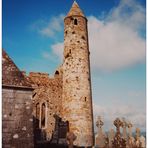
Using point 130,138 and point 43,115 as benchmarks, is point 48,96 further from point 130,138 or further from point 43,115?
point 130,138

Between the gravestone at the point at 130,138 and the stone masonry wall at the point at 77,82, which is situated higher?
the stone masonry wall at the point at 77,82

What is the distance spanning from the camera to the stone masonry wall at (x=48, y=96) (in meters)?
20.8

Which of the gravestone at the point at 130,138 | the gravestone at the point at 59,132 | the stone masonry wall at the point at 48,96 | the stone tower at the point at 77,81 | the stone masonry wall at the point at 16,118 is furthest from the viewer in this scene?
the gravestone at the point at 130,138

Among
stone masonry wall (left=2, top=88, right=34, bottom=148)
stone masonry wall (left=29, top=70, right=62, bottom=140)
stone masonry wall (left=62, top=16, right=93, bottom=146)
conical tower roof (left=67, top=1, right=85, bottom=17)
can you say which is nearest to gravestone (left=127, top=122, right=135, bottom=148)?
stone masonry wall (left=62, top=16, right=93, bottom=146)

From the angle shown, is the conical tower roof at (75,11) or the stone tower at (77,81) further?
the conical tower roof at (75,11)

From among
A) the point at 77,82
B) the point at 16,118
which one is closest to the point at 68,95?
the point at 77,82

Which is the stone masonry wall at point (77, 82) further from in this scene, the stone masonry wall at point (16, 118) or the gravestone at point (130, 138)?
the stone masonry wall at point (16, 118)

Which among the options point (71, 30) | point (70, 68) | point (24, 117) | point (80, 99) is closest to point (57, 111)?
point (80, 99)

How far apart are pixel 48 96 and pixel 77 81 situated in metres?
2.71

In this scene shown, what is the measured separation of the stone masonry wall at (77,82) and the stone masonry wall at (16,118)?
1072 centimetres

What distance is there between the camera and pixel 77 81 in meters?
20.9

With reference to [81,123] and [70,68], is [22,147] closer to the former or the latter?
[81,123]

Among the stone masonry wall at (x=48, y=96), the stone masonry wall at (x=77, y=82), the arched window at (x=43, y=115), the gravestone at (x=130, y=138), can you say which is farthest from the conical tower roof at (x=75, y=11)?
the gravestone at (x=130, y=138)

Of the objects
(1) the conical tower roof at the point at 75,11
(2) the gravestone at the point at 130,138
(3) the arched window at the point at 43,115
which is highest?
(1) the conical tower roof at the point at 75,11
